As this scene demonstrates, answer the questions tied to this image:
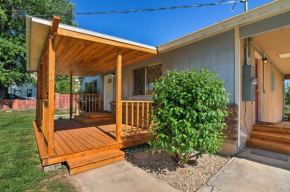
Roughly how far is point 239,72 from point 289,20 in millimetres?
1142

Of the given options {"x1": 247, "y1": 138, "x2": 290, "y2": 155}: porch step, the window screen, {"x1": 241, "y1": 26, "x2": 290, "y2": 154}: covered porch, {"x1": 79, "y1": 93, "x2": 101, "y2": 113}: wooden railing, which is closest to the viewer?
{"x1": 247, "y1": 138, "x2": 290, "y2": 155}: porch step

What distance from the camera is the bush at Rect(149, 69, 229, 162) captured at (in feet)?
8.11

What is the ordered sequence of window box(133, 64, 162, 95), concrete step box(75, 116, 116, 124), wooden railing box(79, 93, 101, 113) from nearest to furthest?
window box(133, 64, 162, 95), concrete step box(75, 116, 116, 124), wooden railing box(79, 93, 101, 113)

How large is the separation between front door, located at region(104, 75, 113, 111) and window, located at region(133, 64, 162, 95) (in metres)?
2.03

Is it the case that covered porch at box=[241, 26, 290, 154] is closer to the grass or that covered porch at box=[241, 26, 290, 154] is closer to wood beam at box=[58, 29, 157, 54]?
wood beam at box=[58, 29, 157, 54]

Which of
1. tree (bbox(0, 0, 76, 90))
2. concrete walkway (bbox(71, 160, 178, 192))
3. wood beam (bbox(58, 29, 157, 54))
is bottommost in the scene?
concrete walkway (bbox(71, 160, 178, 192))

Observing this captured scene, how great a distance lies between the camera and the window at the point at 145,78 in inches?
215

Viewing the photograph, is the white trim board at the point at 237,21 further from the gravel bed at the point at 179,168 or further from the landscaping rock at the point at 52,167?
the landscaping rock at the point at 52,167

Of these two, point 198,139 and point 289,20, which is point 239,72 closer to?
point 289,20

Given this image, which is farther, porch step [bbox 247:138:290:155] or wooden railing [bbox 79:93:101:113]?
wooden railing [bbox 79:93:101:113]

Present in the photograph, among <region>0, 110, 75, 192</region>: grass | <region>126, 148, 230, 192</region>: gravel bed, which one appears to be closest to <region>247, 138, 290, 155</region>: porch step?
<region>126, 148, 230, 192</region>: gravel bed

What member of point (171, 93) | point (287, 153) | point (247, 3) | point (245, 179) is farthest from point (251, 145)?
point (247, 3)

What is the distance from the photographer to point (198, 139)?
2.50m

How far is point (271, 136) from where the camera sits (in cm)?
364
